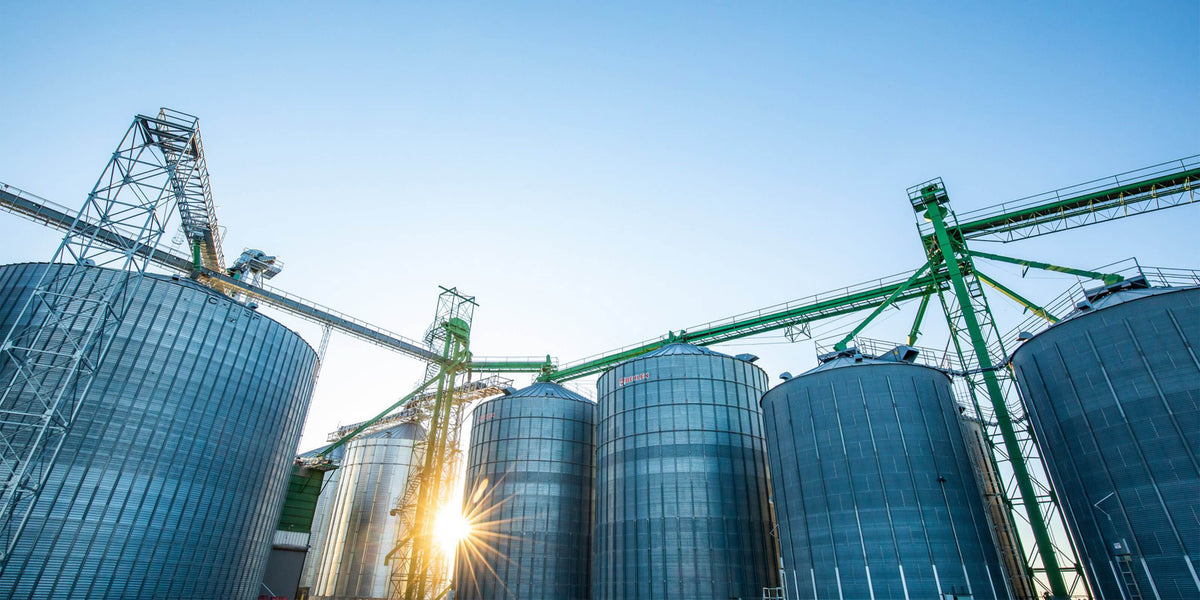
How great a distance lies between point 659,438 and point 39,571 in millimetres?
30326

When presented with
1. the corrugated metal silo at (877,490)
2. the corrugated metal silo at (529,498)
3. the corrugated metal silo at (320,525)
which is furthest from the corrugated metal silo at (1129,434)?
the corrugated metal silo at (320,525)

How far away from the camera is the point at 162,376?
29578 millimetres

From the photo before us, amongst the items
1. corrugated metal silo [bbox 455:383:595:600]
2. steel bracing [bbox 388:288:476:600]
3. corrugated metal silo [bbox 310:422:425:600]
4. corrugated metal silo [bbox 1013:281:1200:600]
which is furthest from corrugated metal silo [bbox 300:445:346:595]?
corrugated metal silo [bbox 1013:281:1200:600]

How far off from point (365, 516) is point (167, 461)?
2496cm

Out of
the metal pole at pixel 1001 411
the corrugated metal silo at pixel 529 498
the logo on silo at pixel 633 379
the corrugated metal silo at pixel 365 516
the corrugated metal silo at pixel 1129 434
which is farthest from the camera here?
the corrugated metal silo at pixel 365 516

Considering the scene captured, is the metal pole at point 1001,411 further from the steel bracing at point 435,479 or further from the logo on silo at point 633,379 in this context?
the steel bracing at point 435,479

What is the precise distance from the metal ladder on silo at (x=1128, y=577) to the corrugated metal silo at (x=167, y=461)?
4069 cm

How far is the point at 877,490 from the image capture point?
978 inches

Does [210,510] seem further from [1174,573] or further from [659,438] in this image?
[1174,573]

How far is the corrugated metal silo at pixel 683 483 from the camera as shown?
31844 millimetres

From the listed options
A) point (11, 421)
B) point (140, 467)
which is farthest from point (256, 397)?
point (11, 421)

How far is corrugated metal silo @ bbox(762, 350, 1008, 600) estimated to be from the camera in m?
23.2

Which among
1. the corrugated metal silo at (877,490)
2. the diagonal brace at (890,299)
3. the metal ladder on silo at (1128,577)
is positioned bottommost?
the metal ladder on silo at (1128,577)

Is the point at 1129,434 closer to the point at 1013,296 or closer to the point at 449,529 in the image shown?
the point at 1013,296
